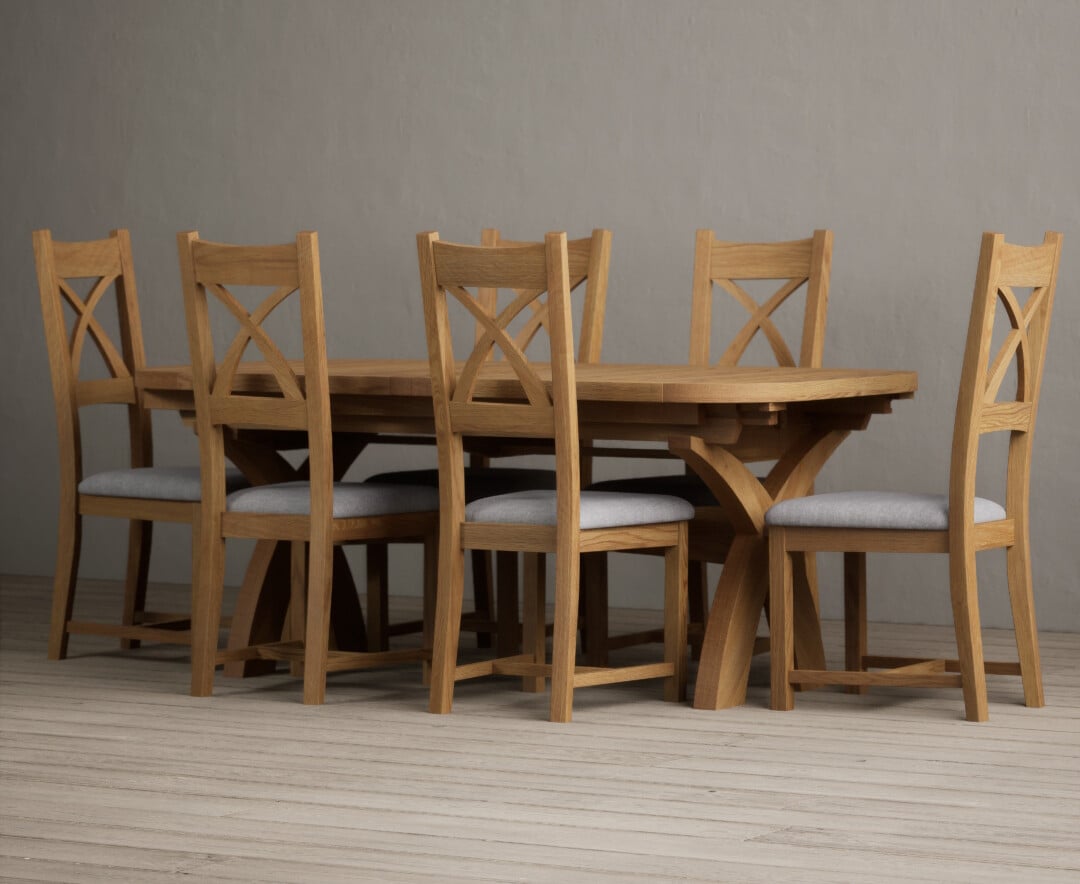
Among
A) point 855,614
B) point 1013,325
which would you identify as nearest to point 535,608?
point 855,614

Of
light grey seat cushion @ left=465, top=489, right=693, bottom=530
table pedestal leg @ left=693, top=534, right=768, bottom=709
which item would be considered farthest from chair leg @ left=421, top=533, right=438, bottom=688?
table pedestal leg @ left=693, top=534, right=768, bottom=709

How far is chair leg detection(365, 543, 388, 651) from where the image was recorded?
14.0 ft

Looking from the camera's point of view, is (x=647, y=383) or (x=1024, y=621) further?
(x=1024, y=621)

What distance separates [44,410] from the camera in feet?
21.4

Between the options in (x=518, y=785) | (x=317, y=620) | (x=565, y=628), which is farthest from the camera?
(x=317, y=620)

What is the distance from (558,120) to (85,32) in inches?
75.0

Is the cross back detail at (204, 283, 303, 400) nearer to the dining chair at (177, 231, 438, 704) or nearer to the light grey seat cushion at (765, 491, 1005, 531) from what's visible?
the dining chair at (177, 231, 438, 704)

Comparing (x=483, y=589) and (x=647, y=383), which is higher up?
(x=647, y=383)

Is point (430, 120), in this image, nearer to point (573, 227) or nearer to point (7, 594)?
point (573, 227)

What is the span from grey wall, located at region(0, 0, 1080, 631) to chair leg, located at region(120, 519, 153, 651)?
1.33 metres

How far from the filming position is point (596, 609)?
14.4ft

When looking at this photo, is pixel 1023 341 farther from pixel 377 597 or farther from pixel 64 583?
pixel 64 583

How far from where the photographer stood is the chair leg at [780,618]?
383 centimetres

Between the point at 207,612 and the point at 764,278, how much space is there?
1790mm
